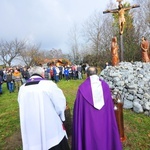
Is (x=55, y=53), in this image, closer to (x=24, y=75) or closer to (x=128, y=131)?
(x=24, y=75)

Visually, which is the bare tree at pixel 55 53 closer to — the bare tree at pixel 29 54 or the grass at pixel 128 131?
the bare tree at pixel 29 54

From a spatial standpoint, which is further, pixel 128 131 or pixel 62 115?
pixel 128 131

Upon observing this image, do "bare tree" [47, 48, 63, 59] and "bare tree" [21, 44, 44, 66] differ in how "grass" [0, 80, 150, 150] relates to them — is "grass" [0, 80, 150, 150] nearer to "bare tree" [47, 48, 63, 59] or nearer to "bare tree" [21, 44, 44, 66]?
"bare tree" [21, 44, 44, 66]

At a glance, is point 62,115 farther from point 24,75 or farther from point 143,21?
point 143,21

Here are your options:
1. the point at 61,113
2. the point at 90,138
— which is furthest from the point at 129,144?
the point at 61,113

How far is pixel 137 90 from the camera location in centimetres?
973

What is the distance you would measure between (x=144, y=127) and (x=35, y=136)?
15.2 ft

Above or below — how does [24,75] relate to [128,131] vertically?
above

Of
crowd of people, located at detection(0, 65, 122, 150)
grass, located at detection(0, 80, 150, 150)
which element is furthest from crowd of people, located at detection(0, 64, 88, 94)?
crowd of people, located at detection(0, 65, 122, 150)

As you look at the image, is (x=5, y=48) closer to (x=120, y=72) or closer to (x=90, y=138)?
(x=120, y=72)

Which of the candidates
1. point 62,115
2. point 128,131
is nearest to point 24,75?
point 128,131

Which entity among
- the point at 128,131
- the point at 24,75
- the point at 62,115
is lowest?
the point at 128,131

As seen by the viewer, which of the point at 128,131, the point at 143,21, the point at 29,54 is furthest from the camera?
the point at 29,54

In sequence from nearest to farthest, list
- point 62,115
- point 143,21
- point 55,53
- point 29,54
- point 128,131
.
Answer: point 62,115 → point 128,131 → point 143,21 → point 29,54 → point 55,53
